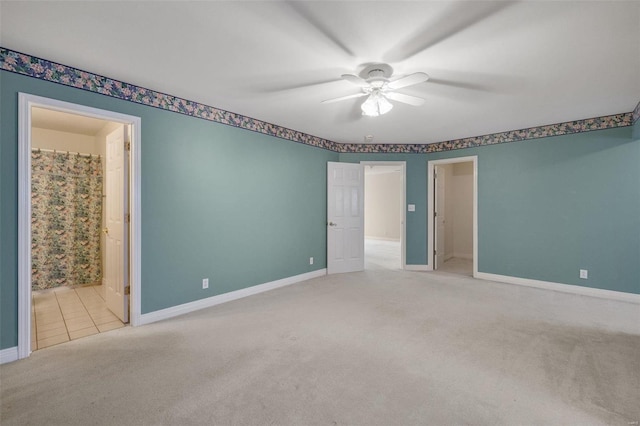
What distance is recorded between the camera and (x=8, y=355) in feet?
7.78

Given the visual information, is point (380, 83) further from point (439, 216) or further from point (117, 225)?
point (439, 216)

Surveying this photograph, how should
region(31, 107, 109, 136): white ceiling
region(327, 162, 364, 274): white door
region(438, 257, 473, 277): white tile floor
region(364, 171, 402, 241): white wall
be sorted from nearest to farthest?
1. region(31, 107, 109, 136): white ceiling
2. region(327, 162, 364, 274): white door
3. region(438, 257, 473, 277): white tile floor
4. region(364, 171, 402, 241): white wall

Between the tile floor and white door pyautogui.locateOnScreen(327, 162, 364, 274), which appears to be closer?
the tile floor

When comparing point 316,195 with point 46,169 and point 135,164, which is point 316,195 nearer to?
point 135,164

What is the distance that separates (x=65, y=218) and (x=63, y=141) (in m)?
1.21

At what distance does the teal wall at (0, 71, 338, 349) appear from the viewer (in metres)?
2.39

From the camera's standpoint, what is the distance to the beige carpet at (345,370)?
1800 mm

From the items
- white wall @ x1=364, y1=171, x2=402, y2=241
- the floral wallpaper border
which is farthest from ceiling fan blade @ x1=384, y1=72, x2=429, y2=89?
white wall @ x1=364, y1=171, x2=402, y2=241

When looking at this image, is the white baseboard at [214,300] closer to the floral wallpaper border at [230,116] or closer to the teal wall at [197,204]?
the teal wall at [197,204]

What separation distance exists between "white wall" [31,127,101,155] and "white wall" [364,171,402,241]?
760cm

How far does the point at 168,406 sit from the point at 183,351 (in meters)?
0.74

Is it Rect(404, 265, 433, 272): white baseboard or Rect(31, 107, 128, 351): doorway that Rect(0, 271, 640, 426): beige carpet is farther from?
Rect(404, 265, 433, 272): white baseboard

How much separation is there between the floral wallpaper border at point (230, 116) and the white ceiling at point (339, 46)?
0.12m

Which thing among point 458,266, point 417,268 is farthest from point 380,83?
point 458,266
